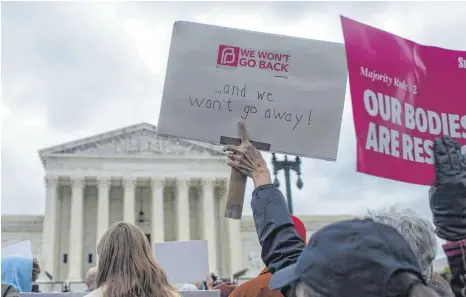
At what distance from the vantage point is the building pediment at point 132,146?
42.7 metres

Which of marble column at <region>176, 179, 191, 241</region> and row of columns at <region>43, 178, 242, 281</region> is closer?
row of columns at <region>43, 178, 242, 281</region>

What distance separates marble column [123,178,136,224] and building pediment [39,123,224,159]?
2.23 m

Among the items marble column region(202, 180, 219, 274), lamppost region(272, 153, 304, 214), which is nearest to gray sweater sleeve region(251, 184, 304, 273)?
lamppost region(272, 153, 304, 214)

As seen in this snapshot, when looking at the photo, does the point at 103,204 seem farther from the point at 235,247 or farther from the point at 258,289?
the point at 258,289

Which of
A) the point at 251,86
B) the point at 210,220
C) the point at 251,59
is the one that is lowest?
the point at 251,86

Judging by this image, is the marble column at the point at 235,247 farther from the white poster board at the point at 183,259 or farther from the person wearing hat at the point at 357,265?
the person wearing hat at the point at 357,265

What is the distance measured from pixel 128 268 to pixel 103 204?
40845 millimetres

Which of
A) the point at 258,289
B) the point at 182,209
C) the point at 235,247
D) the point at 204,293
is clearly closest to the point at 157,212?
the point at 182,209

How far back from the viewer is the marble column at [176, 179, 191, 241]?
42.2 meters

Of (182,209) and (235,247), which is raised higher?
(182,209)

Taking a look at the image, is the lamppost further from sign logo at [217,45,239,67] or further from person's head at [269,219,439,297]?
person's head at [269,219,439,297]

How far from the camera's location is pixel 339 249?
1.17 meters

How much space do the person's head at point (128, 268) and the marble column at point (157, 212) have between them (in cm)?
3954

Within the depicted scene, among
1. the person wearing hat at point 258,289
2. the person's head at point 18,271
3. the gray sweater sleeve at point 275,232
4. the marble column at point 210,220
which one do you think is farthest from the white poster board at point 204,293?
the marble column at point 210,220
